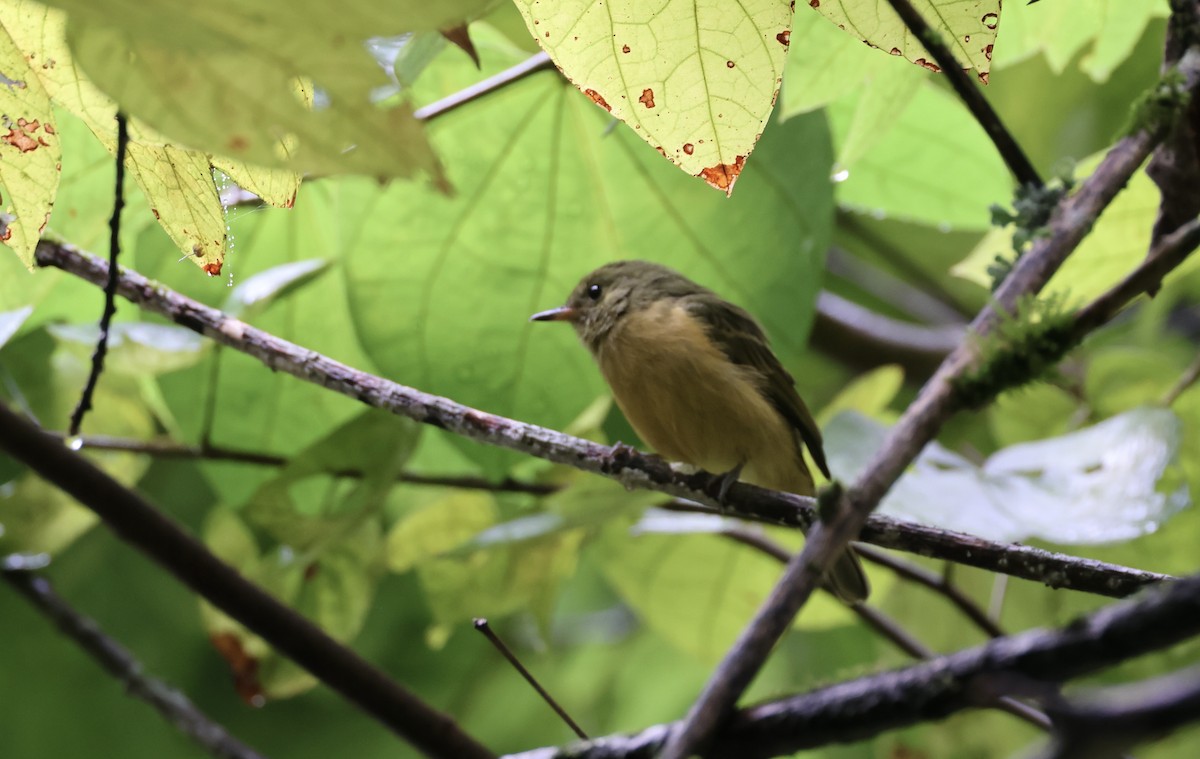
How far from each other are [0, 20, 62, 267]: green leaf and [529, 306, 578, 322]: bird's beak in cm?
123

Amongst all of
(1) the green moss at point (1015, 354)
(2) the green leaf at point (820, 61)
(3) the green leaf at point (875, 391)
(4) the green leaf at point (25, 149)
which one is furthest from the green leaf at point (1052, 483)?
(4) the green leaf at point (25, 149)

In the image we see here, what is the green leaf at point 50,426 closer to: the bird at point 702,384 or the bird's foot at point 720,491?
the bird at point 702,384

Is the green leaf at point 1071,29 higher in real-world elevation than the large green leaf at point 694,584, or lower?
higher

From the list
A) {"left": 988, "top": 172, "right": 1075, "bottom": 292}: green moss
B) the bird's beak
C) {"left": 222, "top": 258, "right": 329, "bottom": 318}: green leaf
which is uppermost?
{"left": 988, "top": 172, "right": 1075, "bottom": 292}: green moss

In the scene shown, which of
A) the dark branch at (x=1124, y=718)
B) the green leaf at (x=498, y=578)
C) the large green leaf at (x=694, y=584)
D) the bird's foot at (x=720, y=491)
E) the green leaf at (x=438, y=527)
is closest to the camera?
the dark branch at (x=1124, y=718)

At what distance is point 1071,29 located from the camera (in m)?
2.25

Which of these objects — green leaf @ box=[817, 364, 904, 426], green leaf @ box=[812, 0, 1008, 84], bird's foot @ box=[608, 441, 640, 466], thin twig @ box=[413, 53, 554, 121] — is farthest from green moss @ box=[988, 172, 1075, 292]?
green leaf @ box=[817, 364, 904, 426]

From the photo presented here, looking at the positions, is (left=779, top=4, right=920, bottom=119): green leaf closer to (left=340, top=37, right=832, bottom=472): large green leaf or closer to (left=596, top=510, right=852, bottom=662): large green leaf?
(left=340, top=37, right=832, bottom=472): large green leaf

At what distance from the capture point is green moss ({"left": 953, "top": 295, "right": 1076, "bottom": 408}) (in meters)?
1.05

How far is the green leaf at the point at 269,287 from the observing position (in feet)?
7.02

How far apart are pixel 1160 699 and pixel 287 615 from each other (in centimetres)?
160

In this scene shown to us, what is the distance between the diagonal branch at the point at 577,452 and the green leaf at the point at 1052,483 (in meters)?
0.39

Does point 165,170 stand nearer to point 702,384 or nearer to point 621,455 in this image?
point 621,455

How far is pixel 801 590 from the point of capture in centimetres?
89
